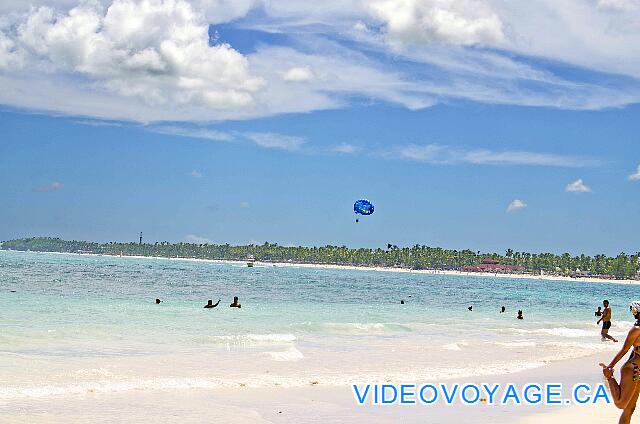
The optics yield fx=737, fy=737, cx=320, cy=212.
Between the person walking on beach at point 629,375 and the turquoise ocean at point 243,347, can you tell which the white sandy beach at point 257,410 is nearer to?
the turquoise ocean at point 243,347

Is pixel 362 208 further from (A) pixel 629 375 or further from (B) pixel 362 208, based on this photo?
(A) pixel 629 375

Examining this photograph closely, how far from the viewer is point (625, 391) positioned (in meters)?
9.88

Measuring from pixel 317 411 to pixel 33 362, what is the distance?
927 centimetres

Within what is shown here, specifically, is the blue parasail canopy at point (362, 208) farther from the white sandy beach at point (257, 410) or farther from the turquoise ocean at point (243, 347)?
the white sandy beach at point (257, 410)

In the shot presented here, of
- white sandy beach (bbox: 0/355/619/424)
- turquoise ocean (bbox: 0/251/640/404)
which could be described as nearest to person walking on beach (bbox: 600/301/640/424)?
white sandy beach (bbox: 0/355/619/424)

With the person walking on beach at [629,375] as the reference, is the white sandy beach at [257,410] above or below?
below

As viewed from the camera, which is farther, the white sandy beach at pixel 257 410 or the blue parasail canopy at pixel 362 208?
the blue parasail canopy at pixel 362 208

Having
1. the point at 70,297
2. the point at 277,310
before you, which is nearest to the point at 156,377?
the point at 277,310

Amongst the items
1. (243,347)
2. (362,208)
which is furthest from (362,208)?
(243,347)

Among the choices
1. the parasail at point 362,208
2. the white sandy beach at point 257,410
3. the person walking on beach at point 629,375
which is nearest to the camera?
the person walking on beach at point 629,375

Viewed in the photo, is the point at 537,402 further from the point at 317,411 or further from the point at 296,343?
the point at 296,343

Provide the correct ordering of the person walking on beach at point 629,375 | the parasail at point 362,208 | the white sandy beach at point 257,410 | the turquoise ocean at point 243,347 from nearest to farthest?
1. the person walking on beach at point 629,375
2. the white sandy beach at point 257,410
3. the turquoise ocean at point 243,347
4. the parasail at point 362,208

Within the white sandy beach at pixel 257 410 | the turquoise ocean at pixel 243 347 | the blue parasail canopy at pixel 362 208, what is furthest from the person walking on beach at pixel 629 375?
the blue parasail canopy at pixel 362 208

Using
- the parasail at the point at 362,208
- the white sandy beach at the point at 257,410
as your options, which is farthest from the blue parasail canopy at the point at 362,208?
the white sandy beach at the point at 257,410
